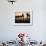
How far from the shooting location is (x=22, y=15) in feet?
15.2

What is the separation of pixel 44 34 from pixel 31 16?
2.56 ft

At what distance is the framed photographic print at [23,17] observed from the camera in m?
4.59

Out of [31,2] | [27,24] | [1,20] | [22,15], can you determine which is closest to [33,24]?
[27,24]

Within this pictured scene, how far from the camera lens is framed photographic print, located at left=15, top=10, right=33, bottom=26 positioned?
459 cm

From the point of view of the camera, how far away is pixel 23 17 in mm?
4621

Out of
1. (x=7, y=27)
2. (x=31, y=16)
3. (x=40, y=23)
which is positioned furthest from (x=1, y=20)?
(x=40, y=23)

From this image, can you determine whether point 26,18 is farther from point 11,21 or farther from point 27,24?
point 11,21

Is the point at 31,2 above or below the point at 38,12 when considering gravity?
above

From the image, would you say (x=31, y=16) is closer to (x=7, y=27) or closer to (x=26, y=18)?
(x=26, y=18)

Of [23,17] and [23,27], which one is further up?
[23,17]

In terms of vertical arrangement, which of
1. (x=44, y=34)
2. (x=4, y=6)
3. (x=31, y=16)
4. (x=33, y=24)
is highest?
(x=4, y=6)

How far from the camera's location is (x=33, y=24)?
15.0 ft

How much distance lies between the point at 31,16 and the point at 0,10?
1141 mm

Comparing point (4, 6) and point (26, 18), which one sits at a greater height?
point (4, 6)
